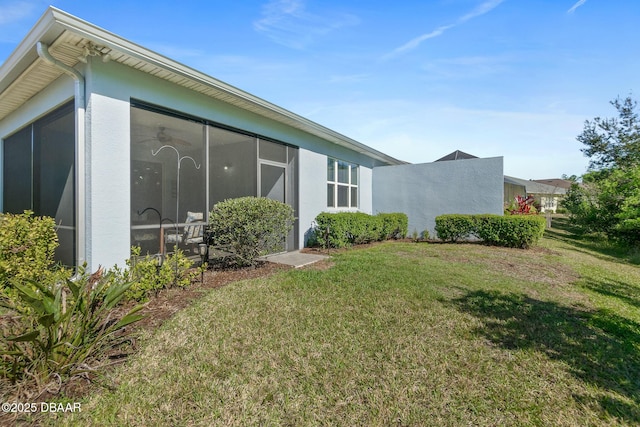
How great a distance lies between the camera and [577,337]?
3.15 m

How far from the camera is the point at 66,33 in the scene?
3594 mm

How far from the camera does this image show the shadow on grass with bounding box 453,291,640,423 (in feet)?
7.60

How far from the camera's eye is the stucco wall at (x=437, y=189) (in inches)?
402

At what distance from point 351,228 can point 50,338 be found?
7.52 metres

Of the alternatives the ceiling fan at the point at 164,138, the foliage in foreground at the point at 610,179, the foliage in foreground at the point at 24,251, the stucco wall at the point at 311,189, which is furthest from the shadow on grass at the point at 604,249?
the foliage in foreground at the point at 24,251

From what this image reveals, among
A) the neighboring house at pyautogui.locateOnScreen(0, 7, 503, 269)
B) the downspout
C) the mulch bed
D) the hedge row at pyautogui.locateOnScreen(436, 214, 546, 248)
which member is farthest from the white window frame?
the downspout

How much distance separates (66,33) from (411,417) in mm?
5680

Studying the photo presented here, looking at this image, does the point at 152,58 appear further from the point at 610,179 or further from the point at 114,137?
the point at 610,179

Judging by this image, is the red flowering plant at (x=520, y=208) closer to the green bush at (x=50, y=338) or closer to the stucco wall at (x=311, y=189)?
the stucco wall at (x=311, y=189)

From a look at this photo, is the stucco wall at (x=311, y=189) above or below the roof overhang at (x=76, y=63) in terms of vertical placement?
below

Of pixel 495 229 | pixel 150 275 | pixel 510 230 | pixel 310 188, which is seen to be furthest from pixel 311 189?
pixel 510 230

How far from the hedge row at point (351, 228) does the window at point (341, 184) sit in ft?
4.21

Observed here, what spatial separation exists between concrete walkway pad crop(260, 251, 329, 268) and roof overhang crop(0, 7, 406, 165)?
3.57 metres

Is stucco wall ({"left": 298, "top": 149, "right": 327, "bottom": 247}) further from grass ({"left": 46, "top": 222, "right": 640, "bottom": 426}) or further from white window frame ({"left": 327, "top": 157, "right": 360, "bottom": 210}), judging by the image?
grass ({"left": 46, "top": 222, "right": 640, "bottom": 426})
